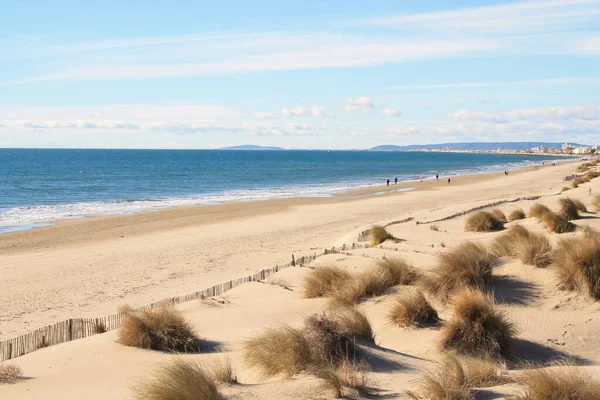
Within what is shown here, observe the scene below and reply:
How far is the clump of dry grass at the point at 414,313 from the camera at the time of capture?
10.6 meters

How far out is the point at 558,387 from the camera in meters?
6.11

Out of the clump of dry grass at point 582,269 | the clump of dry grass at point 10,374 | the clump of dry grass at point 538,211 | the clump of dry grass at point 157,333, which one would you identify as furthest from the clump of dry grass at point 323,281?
the clump of dry grass at point 538,211

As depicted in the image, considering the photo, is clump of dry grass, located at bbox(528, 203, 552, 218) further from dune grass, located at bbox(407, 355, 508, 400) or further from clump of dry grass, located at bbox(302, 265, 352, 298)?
dune grass, located at bbox(407, 355, 508, 400)

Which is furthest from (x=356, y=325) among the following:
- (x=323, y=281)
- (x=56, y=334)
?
(x=56, y=334)

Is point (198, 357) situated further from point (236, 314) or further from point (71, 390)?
point (236, 314)

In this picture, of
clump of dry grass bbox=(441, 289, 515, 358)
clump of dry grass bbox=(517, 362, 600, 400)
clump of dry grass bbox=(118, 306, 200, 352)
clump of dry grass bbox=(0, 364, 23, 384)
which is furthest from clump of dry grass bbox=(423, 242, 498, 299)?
clump of dry grass bbox=(0, 364, 23, 384)

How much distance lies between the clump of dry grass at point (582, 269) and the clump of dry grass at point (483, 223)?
10375 millimetres

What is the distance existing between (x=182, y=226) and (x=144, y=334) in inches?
914

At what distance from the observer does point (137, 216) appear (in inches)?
1470

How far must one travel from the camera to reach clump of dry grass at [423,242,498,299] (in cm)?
1195

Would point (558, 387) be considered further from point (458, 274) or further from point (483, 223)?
point (483, 223)

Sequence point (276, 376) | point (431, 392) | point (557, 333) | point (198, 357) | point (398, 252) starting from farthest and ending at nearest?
point (398, 252) < point (557, 333) < point (198, 357) < point (276, 376) < point (431, 392)

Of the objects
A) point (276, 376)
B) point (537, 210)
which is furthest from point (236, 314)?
→ point (537, 210)

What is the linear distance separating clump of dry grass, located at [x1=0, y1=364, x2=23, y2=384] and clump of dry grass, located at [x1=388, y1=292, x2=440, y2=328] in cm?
582
